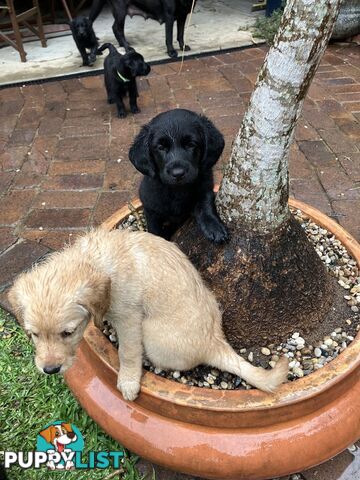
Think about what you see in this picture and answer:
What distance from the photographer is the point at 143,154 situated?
8.34 feet

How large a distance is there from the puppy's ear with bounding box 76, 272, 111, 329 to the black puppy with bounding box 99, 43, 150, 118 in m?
4.07

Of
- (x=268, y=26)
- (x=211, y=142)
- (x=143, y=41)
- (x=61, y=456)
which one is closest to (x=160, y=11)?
(x=143, y=41)

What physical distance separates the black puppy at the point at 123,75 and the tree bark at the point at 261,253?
3355 mm

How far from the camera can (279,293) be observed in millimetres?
2328

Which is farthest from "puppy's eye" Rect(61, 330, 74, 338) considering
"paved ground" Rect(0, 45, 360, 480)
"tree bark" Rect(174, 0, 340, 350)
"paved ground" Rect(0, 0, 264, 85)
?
"paved ground" Rect(0, 0, 264, 85)

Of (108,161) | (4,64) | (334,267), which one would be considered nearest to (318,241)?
(334,267)

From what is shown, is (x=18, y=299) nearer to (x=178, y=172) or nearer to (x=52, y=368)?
(x=52, y=368)

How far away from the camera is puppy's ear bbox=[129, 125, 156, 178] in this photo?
8.34 feet

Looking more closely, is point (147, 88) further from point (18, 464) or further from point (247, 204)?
point (18, 464)

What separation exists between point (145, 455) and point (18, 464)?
728 millimetres

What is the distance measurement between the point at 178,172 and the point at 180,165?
0.04 m

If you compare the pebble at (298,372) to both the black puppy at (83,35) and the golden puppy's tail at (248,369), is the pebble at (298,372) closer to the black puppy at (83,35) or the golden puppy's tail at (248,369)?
the golden puppy's tail at (248,369)

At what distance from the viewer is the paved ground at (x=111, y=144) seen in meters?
3.83

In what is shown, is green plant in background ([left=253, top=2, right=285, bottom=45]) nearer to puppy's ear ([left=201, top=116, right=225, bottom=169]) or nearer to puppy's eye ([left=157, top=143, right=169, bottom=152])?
puppy's ear ([left=201, top=116, right=225, bottom=169])
